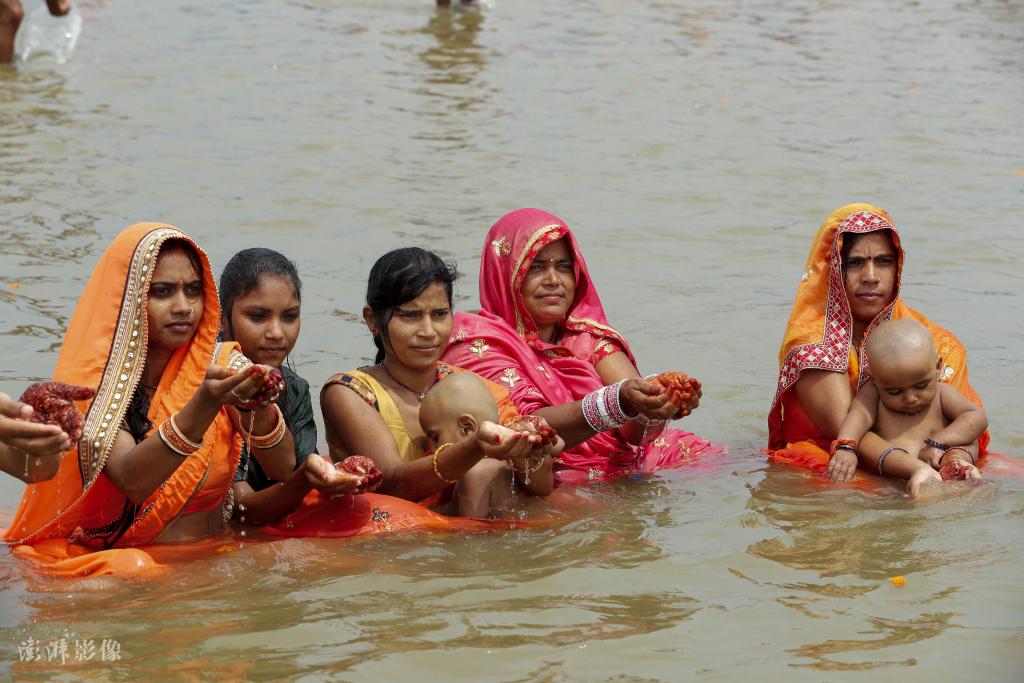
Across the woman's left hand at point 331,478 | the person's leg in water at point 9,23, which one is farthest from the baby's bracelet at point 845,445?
the person's leg in water at point 9,23

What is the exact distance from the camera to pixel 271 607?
4.79m

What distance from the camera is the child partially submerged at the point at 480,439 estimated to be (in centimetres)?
536

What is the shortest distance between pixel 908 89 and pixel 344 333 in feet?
36.7

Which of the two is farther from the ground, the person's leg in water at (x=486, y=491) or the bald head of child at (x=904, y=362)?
the bald head of child at (x=904, y=362)

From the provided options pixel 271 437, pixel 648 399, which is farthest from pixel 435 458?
pixel 648 399

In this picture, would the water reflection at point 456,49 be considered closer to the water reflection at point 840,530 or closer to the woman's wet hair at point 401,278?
the woman's wet hair at point 401,278

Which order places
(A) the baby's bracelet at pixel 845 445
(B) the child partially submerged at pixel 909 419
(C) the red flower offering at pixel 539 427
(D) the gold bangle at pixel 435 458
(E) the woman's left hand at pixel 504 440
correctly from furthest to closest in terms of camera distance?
(A) the baby's bracelet at pixel 845 445 < (B) the child partially submerged at pixel 909 419 < (D) the gold bangle at pixel 435 458 < (C) the red flower offering at pixel 539 427 < (E) the woman's left hand at pixel 504 440

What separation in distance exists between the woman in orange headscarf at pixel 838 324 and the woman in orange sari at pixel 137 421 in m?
2.74

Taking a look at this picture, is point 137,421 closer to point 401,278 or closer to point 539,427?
point 401,278

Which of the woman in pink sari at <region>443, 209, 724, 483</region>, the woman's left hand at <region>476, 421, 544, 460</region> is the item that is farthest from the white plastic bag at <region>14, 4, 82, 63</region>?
the woman's left hand at <region>476, 421, 544, 460</region>

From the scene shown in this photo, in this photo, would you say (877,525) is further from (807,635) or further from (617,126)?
(617,126)

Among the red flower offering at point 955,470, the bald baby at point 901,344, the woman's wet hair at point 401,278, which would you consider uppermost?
the woman's wet hair at point 401,278

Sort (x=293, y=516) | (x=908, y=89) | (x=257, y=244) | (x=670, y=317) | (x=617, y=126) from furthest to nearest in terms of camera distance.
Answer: (x=908, y=89)
(x=617, y=126)
(x=257, y=244)
(x=670, y=317)
(x=293, y=516)

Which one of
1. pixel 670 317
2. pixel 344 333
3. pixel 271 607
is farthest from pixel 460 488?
pixel 670 317
